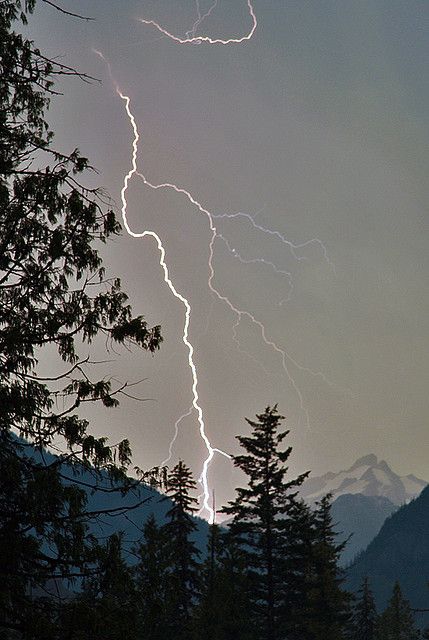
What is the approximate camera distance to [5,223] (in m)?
8.69

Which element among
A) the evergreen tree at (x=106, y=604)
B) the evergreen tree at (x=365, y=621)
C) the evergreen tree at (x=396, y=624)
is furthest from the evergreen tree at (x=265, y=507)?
the evergreen tree at (x=396, y=624)

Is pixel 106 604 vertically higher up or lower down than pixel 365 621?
lower down

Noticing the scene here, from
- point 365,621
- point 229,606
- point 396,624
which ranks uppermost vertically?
point 396,624

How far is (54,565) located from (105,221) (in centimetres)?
435

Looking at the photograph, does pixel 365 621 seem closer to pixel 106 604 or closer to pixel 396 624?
pixel 396 624

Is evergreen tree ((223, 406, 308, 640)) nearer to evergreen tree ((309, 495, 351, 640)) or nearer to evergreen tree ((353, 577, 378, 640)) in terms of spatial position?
evergreen tree ((309, 495, 351, 640))

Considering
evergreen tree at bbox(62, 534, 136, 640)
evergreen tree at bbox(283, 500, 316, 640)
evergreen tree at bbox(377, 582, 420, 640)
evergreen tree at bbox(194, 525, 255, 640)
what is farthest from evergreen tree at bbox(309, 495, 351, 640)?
evergreen tree at bbox(377, 582, 420, 640)

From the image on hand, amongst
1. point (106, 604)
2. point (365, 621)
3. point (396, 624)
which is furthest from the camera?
point (396, 624)

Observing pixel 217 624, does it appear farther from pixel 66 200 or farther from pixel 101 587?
pixel 66 200

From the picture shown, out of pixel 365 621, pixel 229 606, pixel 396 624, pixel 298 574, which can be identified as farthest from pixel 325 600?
pixel 396 624

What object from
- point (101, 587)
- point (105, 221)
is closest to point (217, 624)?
point (101, 587)

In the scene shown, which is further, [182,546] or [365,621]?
[365,621]

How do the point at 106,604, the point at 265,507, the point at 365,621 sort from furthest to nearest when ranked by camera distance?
1. the point at 365,621
2. the point at 265,507
3. the point at 106,604

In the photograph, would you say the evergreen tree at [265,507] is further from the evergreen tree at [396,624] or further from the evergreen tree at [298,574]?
the evergreen tree at [396,624]
